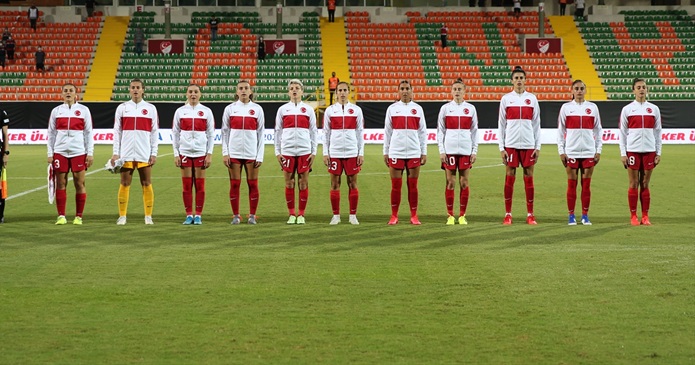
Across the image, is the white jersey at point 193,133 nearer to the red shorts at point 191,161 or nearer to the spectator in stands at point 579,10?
the red shorts at point 191,161

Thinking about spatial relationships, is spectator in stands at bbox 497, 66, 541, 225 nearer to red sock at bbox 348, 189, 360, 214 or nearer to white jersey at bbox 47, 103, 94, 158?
red sock at bbox 348, 189, 360, 214

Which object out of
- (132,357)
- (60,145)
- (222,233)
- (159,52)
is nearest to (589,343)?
(132,357)

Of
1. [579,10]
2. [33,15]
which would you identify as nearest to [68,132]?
[33,15]

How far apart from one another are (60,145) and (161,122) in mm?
25753

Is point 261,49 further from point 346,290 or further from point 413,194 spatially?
point 346,290

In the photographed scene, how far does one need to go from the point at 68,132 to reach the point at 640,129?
816 centimetres

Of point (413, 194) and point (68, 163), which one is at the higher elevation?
point (68, 163)

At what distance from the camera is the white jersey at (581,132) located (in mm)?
13508

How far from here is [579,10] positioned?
5153 cm

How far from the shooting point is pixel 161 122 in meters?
38.8

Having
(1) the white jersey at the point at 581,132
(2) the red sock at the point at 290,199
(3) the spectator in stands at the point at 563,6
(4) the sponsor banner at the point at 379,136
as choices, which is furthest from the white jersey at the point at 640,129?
(3) the spectator in stands at the point at 563,6

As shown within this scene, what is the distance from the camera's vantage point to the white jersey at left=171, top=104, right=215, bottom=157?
1351 centimetres

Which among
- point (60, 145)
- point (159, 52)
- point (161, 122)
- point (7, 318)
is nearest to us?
point (7, 318)

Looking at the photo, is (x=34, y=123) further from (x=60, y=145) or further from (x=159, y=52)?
(x=60, y=145)
